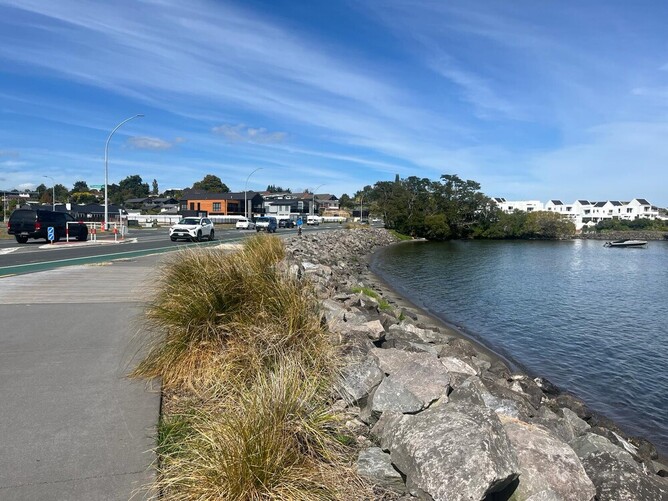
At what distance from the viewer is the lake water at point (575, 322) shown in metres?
10.9

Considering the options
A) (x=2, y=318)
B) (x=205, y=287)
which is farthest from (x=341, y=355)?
(x=2, y=318)

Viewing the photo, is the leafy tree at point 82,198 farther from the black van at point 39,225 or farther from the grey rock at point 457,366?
the grey rock at point 457,366

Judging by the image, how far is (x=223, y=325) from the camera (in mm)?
5977

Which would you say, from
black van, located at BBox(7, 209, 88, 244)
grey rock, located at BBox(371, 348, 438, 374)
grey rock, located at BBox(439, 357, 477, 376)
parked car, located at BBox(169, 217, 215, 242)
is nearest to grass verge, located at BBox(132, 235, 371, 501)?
grey rock, located at BBox(371, 348, 438, 374)

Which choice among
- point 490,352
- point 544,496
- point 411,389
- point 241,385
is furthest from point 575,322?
point 241,385

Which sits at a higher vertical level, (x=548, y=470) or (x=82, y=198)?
(x=82, y=198)

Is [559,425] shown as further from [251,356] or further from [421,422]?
[251,356]

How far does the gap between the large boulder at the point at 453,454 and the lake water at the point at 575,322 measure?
6808mm

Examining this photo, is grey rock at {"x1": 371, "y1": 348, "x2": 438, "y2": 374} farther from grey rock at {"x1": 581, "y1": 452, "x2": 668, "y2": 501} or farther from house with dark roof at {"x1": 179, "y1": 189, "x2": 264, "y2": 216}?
house with dark roof at {"x1": 179, "y1": 189, "x2": 264, "y2": 216}

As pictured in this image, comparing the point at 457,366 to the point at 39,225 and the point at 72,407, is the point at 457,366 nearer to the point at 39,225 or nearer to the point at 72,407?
the point at 72,407

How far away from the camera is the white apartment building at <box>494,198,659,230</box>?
493 ft

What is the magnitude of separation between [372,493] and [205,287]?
3.76m

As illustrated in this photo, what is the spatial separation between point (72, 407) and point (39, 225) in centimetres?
2902

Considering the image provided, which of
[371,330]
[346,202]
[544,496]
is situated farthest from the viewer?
[346,202]
